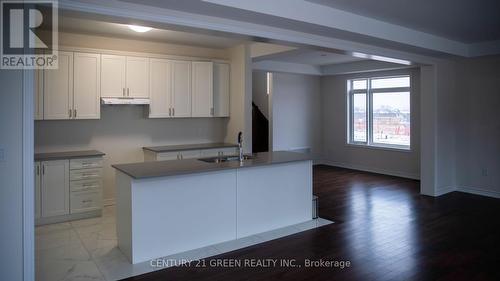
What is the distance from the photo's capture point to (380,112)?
8.38 metres

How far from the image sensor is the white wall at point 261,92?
366 inches

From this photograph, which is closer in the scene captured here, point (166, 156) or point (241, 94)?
point (166, 156)

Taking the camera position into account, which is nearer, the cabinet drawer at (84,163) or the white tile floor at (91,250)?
the white tile floor at (91,250)

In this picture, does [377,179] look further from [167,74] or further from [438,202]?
[167,74]

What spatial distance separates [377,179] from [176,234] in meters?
5.27

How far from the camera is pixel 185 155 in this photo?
5688 mm

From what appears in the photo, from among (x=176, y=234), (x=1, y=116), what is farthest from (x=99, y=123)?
Result: (x=1, y=116)

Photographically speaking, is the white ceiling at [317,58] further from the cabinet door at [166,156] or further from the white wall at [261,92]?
the cabinet door at [166,156]

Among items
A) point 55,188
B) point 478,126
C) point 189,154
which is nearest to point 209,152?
point 189,154

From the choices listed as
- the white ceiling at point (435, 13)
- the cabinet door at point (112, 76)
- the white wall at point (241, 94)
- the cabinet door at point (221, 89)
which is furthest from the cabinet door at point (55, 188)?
the white ceiling at point (435, 13)

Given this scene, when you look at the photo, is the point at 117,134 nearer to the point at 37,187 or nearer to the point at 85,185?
A: the point at 85,185

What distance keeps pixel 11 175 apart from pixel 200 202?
1741 millimetres

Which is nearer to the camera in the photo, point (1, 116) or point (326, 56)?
point (1, 116)

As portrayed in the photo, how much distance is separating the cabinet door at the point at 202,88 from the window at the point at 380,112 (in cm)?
422
